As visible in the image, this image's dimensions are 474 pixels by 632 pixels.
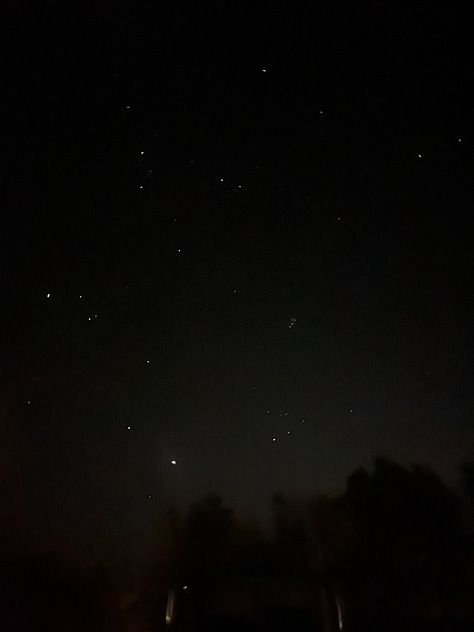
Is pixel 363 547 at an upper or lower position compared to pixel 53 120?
lower

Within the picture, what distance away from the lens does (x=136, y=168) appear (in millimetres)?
1337

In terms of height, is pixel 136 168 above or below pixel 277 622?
above

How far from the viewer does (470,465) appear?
125cm

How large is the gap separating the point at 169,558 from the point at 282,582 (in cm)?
26

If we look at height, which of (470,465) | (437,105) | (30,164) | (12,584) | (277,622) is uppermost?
(437,105)

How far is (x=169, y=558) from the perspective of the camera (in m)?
1.27

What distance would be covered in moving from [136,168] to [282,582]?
999 mm

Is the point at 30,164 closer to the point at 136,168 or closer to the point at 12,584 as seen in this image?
the point at 136,168

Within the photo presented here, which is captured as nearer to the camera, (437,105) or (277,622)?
(277,622)

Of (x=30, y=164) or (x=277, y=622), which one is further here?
(x=30, y=164)

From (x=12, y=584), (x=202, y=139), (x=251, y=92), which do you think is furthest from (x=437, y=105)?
(x=12, y=584)

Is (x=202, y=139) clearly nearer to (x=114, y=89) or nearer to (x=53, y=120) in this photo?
(x=114, y=89)

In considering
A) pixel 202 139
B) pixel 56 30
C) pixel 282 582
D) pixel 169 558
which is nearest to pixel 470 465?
pixel 282 582

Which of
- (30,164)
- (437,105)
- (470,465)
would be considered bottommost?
(470,465)
